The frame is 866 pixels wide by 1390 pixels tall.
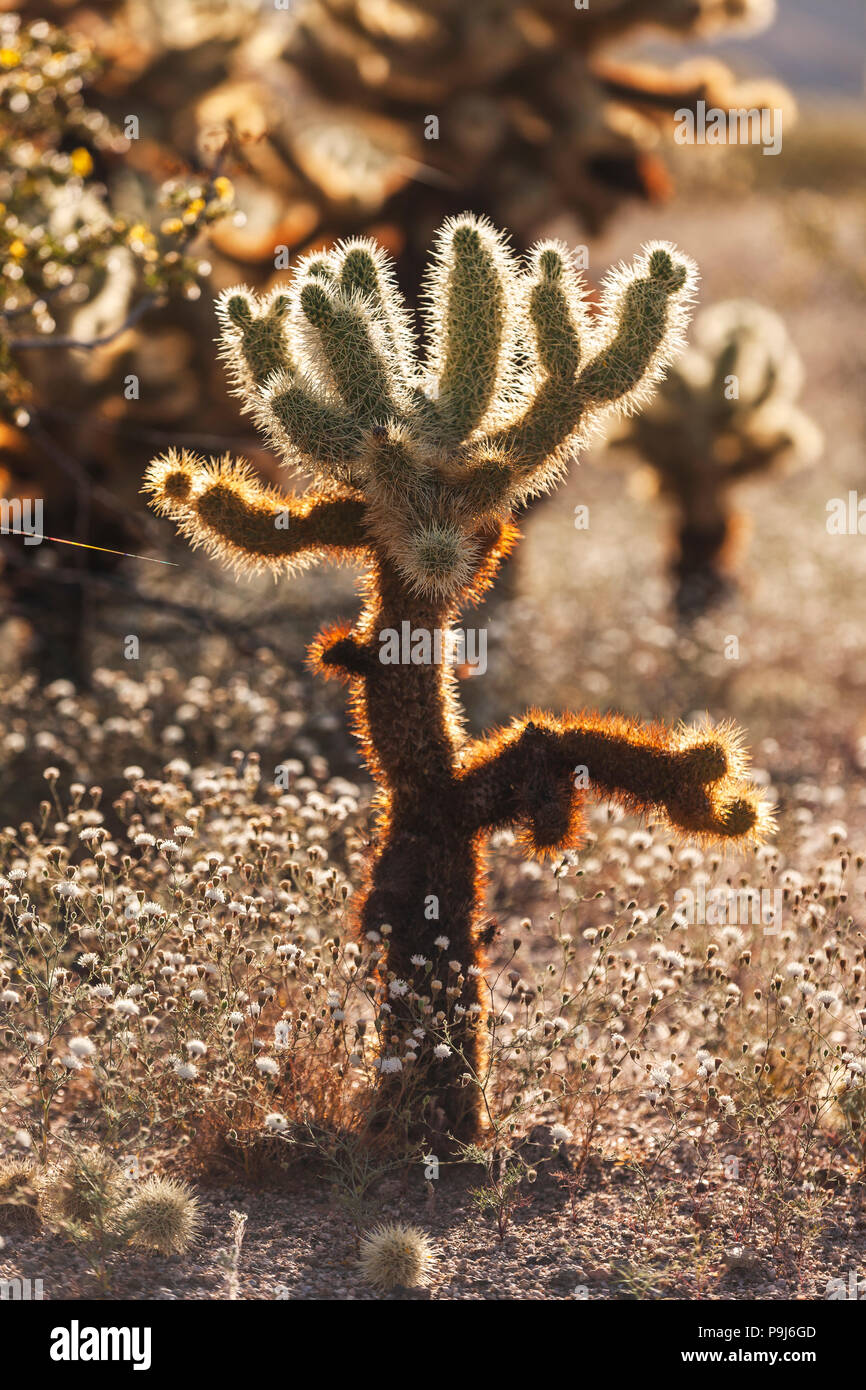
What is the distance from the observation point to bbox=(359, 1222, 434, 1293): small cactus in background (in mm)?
3645

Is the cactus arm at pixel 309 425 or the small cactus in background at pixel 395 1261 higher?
the cactus arm at pixel 309 425

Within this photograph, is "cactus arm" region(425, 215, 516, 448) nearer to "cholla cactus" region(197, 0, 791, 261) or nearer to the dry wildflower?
the dry wildflower

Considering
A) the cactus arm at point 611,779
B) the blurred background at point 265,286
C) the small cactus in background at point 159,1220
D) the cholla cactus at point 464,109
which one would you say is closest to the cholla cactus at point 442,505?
the cactus arm at point 611,779

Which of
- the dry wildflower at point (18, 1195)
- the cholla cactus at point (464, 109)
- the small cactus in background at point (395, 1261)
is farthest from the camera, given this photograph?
the cholla cactus at point (464, 109)

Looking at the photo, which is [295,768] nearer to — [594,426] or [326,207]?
[594,426]

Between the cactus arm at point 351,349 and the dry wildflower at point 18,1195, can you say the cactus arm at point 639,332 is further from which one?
the dry wildflower at point 18,1195

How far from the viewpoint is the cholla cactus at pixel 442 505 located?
13.3 feet

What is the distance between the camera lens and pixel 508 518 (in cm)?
427

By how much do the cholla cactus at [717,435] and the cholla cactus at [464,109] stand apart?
1927 millimetres

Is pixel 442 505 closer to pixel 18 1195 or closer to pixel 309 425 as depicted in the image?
pixel 309 425

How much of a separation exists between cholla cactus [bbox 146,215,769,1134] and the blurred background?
2279 millimetres

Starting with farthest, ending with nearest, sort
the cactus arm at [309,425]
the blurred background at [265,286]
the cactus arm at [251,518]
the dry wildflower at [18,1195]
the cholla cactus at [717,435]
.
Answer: the cholla cactus at [717,435] < the blurred background at [265,286] < the cactus arm at [251,518] < the cactus arm at [309,425] < the dry wildflower at [18,1195]

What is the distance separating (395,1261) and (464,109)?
7.61 meters
